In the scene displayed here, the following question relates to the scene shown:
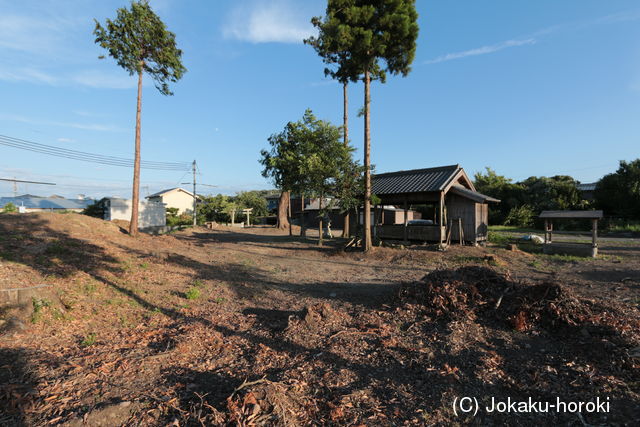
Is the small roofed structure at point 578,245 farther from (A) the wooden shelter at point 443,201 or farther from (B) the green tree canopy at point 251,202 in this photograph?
(B) the green tree canopy at point 251,202

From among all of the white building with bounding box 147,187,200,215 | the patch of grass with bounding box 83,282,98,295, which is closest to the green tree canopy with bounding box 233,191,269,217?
the white building with bounding box 147,187,200,215

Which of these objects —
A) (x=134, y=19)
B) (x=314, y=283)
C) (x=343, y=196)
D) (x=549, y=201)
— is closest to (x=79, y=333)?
(x=314, y=283)

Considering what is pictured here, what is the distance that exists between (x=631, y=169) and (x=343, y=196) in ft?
108

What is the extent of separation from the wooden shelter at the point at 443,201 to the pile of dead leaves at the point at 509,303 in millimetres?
9887

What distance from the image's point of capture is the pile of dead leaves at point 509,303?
496 cm

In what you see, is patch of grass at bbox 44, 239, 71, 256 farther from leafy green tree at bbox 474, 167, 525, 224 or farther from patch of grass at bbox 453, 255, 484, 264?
leafy green tree at bbox 474, 167, 525, 224

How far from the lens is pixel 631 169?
96.5ft

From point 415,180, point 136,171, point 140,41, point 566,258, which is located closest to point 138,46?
point 140,41

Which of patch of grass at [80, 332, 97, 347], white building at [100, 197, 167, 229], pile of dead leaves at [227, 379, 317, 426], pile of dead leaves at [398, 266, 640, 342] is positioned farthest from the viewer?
white building at [100, 197, 167, 229]

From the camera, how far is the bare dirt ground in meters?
3.13

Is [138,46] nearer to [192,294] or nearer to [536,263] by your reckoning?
[192,294]

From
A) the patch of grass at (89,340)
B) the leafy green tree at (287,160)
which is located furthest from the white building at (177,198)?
the patch of grass at (89,340)

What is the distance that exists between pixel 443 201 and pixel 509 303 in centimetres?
1126

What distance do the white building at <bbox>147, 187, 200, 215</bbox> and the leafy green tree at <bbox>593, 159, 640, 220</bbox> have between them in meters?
59.7
